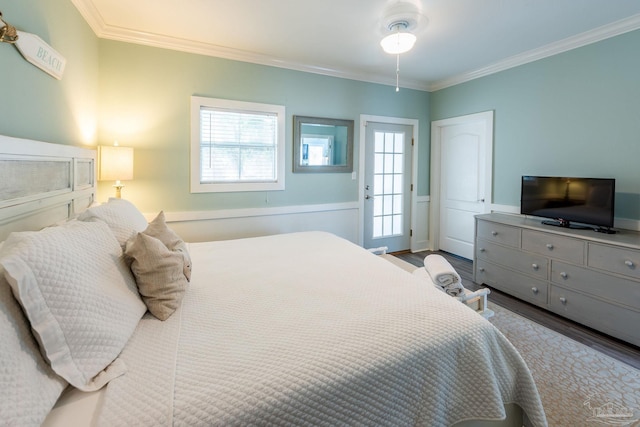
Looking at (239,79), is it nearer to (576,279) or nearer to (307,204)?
(307,204)

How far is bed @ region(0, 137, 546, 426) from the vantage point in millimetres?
787

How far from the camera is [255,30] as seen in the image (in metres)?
2.74

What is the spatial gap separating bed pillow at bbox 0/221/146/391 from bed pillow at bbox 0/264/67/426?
0.02 meters

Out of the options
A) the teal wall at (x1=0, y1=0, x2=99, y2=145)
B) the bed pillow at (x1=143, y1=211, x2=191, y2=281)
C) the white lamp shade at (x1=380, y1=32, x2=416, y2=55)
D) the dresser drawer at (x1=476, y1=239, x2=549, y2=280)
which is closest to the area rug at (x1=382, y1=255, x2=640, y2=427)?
the dresser drawer at (x1=476, y1=239, x2=549, y2=280)

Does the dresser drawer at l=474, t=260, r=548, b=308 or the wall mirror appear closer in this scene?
the dresser drawer at l=474, t=260, r=548, b=308

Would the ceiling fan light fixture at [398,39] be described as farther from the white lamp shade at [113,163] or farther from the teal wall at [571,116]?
the white lamp shade at [113,163]

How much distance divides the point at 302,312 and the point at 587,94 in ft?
11.1

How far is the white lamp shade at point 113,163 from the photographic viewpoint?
2.52 meters

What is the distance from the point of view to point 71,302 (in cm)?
87

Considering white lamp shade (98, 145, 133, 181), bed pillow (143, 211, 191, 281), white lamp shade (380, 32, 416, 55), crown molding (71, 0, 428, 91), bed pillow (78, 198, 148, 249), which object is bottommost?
bed pillow (143, 211, 191, 281)

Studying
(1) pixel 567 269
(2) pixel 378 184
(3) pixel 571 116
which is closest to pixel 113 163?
(2) pixel 378 184

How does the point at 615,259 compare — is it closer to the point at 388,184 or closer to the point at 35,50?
the point at 388,184

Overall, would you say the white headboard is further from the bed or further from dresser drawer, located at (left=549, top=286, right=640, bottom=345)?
dresser drawer, located at (left=549, top=286, right=640, bottom=345)

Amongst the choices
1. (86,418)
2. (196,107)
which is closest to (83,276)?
(86,418)
